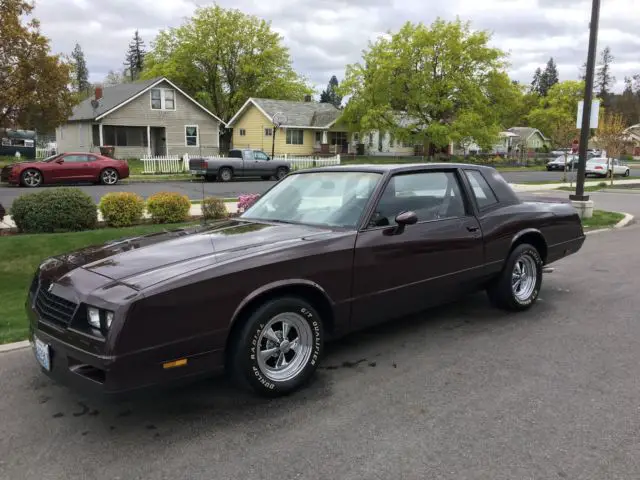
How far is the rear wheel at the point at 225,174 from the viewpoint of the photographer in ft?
81.8

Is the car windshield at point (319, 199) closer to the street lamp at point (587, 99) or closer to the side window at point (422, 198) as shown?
the side window at point (422, 198)

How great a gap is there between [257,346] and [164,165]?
2736 cm

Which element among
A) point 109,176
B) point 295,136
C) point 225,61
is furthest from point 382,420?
point 225,61

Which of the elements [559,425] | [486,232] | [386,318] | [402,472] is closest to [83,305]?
[402,472]

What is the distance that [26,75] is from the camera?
23.9 metres

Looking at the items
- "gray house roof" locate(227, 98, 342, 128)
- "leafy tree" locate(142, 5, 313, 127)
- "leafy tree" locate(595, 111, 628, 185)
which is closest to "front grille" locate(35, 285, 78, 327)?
"leafy tree" locate(595, 111, 628, 185)

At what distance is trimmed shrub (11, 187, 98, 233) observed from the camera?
8.97m

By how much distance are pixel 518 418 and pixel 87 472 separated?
2.54 m

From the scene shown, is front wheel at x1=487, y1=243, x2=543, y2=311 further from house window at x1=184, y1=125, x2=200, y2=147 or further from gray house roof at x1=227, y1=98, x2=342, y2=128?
gray house roof at x1=227, y1=98, x2=342, y2=128

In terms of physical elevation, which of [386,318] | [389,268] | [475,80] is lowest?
[386,318]

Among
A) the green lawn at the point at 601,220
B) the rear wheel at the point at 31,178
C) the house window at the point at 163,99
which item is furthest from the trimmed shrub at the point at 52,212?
the house window at the point at 163,99

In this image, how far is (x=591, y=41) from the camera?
11.8 metres

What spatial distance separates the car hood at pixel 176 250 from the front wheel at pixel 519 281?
230cm

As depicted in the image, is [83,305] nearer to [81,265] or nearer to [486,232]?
[81,265]
